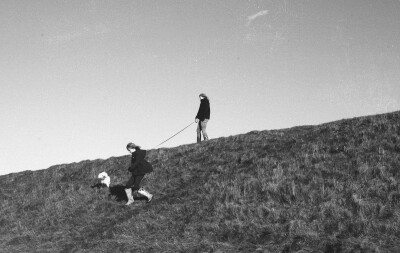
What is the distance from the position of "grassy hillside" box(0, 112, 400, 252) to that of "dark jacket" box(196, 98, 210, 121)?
144cm

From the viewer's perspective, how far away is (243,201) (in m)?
10.7

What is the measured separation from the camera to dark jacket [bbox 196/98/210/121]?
17859 millimetres

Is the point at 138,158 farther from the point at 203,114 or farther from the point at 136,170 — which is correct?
the point at 203,114

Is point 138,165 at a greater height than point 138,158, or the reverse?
point 138,158

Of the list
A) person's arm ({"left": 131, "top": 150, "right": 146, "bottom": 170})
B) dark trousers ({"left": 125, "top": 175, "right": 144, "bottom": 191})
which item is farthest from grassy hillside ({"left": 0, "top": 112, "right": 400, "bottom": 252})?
person's arm ({"left": 131, "top": 150, "right": 146, "bottom": 170})

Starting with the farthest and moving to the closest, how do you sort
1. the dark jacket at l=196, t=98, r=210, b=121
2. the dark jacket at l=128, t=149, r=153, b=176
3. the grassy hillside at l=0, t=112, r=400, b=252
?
the dark jacket at l=196, t=98, r=210, b=121 → the dark jacket at l=128, t=149, r=153, b=176 → the grassy hillside at l=0, t=112, r=400, b=252

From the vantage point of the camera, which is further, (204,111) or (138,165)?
(204,111)

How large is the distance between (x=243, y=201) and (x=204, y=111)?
7767mm

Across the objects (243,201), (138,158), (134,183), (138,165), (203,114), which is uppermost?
(203,114)

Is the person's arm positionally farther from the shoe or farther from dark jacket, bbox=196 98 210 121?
dark jacket, bbox=196 98 210 121

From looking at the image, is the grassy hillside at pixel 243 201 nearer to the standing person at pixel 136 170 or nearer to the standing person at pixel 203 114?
the standing person at pixel 136 170

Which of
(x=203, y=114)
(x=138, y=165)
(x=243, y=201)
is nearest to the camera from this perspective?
(x=243, y=201)

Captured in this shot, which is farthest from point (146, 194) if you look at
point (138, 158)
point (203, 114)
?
point (203, 114)

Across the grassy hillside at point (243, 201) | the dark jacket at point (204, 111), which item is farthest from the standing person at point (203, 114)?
the grassy hillside at point (243, 201)
